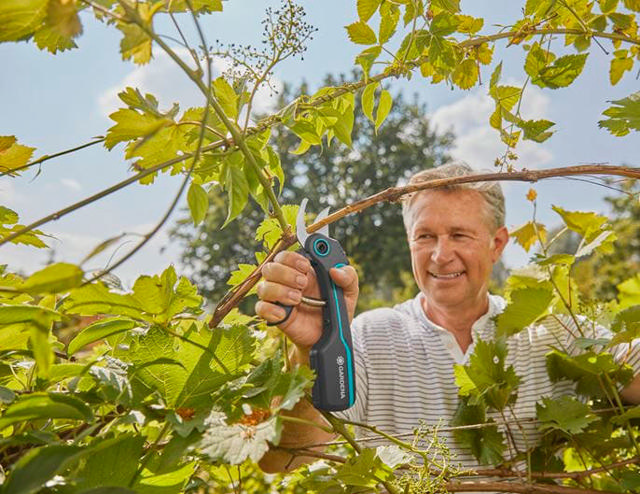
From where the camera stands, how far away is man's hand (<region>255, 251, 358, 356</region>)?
944mm

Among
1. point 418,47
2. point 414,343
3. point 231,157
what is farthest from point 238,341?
point 414,343

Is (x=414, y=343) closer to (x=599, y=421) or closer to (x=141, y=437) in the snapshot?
(x=599, y=421)

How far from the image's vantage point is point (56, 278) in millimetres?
480

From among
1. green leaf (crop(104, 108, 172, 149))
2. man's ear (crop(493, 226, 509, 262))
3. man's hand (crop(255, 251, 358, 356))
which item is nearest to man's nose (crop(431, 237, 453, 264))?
man's ear (crop(493, 226, 509, 262))

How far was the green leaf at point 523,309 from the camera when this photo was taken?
1.39 metres

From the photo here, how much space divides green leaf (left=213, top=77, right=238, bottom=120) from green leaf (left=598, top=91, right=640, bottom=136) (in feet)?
2.19

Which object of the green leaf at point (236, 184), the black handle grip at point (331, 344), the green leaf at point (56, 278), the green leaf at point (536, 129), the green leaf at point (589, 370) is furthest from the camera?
the green leaf at point (589, 370)

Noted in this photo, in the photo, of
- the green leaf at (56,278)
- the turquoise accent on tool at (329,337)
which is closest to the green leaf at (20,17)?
the green leaf at (56,278)

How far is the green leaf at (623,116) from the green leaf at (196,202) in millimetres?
739

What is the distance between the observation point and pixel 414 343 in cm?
234

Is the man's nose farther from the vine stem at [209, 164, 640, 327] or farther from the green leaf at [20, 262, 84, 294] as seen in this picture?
the green leaf at [20, 262, 84, 294]

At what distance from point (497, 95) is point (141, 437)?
2.90 ft

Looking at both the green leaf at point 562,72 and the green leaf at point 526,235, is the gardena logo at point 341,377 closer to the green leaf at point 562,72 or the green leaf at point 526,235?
the green leaf at point 562,72

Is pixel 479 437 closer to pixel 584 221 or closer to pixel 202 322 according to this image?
pixel 584 221
